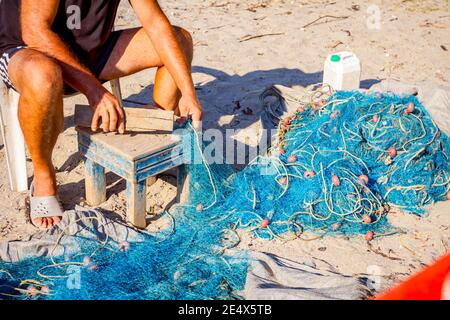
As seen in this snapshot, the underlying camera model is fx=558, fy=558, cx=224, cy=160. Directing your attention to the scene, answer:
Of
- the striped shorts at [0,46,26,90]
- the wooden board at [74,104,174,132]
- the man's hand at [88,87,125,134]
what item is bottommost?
the wooden board at [74,104,174,132]

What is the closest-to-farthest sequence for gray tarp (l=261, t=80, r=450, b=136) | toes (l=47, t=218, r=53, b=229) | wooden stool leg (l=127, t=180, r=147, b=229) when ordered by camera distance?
wooden stool leg (l=127, t=180, r=147, b=229) < toes (l=47, t=218, r=53, b=229) < gray tarp (l=261, t=80, r=450, b=136)

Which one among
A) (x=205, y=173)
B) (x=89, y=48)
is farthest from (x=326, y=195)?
(x=89, y=48)

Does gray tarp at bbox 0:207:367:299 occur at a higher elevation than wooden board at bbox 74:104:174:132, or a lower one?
lower

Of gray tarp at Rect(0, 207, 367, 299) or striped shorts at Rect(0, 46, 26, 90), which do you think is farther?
striped shorts at Rect(0, 46, 26, 90)

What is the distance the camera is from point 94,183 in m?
3.57

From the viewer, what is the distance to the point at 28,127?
3.23 meters

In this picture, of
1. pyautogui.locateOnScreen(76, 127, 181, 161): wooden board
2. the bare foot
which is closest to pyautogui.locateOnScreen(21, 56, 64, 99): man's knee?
pyautogui.locateOnScreen(76, 127, 181, 161): wooden board

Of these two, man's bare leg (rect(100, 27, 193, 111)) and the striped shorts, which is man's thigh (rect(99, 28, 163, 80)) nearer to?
man's bare leg (rect(100, 27, 193, 111))

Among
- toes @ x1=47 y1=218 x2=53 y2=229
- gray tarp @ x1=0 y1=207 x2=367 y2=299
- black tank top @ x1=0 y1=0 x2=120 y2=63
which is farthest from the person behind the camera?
black tank top @ x1=0 y1=0 x2=120 y2=63

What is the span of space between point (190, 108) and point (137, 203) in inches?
26.1

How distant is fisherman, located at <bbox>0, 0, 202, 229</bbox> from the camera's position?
3141 millimetres

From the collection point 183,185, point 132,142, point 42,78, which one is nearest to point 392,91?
point 183,185

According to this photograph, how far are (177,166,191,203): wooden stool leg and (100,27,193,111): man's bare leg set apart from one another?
45 cm
